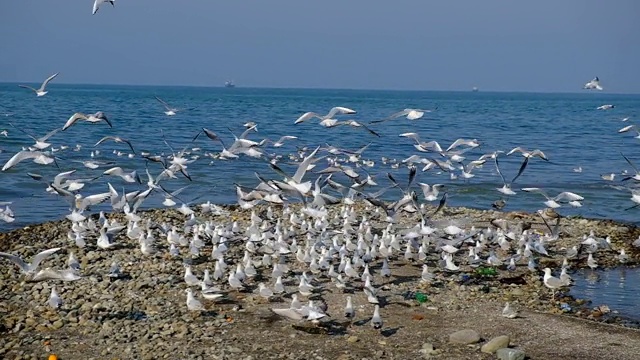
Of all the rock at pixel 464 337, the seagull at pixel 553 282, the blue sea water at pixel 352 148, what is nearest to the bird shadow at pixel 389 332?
the rock at pixel 464 337

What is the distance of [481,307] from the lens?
1020 centimetres

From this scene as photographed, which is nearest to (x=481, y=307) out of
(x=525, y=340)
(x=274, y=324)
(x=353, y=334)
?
(x=525, y=340)

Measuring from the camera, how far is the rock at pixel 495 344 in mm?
8547

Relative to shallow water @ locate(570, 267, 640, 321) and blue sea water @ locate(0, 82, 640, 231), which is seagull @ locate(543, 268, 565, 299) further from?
blue sea water @ locate(0, 82, 640, 231)

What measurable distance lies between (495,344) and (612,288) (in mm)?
3762

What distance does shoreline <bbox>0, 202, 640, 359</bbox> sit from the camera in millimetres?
8625

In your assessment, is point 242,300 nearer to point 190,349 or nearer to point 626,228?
point 190,349

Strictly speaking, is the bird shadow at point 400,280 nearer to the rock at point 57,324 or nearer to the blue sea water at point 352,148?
the rock at point 57,324

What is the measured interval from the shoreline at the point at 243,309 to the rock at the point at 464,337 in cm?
11

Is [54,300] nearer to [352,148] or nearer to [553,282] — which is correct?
[553,282]

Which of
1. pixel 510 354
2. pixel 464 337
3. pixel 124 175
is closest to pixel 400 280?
pixel 464 337

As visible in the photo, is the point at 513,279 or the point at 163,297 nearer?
the point at 163,297

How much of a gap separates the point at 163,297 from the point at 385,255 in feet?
12.0

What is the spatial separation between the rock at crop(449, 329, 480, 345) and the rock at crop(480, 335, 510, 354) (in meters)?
0.18
